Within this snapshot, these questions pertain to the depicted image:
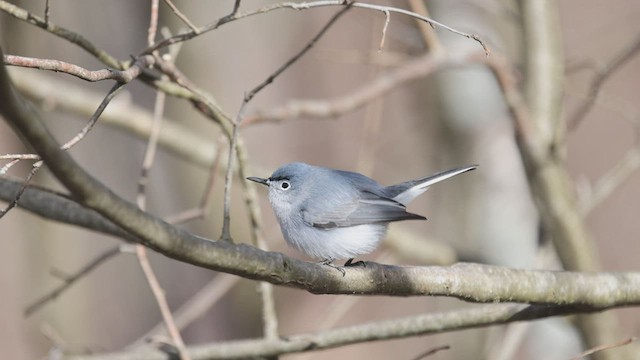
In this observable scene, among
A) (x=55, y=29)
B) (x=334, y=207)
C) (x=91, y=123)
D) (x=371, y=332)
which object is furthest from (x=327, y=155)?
(x=91, y=123)

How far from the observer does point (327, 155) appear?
876cm

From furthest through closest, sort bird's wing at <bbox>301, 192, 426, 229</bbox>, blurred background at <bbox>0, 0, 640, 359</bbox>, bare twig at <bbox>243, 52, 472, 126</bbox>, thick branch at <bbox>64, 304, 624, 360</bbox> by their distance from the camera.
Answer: blurred background at <bbox>0, 0, 640, 359</bbox>, bare twig at <bbox>243, 52, 472, 126</bbox>, bird's wing at <bbox>301, 192, 426, 229</bbox>, thick branch at <bbox>64, 304, 624, 360</bbox>

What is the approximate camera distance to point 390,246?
399 cm

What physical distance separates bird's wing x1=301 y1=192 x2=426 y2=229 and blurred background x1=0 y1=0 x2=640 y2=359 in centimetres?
67

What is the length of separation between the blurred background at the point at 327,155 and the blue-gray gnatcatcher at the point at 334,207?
0.52 meters

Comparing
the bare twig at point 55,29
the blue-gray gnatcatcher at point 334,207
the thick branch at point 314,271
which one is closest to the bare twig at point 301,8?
the bare twig at point 55,29

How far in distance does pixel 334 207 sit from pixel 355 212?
0.29 feet

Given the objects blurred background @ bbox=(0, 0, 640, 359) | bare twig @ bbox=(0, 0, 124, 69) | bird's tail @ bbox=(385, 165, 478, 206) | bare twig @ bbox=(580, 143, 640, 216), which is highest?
blurred background @ bbox=(0, 0, 640, 359)

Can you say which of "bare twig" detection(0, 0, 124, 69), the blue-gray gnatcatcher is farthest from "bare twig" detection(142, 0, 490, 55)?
the blue-gray gnatcatcher

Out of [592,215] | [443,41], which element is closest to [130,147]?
[443,41]

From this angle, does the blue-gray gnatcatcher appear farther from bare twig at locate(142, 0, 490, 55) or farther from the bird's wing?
bare twig at locate(142, 0, 490, 55)

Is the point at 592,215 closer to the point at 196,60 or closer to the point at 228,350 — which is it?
the point at 196,60

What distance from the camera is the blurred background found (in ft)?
13.9

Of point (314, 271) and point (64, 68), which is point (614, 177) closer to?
point (314, 271)
